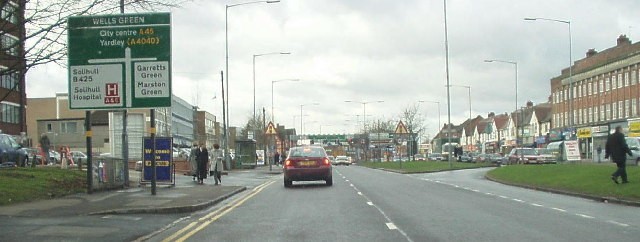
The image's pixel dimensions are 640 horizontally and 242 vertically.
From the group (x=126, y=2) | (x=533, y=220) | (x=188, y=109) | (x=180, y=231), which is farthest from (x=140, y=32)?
(x=188, y=109)

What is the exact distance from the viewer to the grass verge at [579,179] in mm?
19497

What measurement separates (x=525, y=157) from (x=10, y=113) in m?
45.9

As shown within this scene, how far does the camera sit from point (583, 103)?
84062 mm

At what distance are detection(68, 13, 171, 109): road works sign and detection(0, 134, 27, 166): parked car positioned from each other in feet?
41.6

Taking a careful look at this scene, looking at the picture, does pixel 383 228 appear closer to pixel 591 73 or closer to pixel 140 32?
pixel 140 32

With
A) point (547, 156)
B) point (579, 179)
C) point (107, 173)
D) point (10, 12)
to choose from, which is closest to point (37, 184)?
point (107, 173)

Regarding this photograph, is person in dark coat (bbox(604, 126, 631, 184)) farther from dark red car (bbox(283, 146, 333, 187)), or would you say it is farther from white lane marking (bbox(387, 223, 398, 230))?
white lane marking (bbox(387, 223, 398, 230))

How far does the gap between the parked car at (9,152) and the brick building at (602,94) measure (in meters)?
47.8

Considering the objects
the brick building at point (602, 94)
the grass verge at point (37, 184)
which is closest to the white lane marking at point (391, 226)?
the grass verge at point (37, 184)

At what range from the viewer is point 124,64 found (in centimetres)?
1938

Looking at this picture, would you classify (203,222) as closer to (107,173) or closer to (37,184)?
(37,184)

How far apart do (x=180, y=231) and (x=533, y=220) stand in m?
6.70

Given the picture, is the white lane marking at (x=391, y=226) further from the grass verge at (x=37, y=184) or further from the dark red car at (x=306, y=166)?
the dark red car at (x=306, y=166)

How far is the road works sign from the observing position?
62.6 ft
